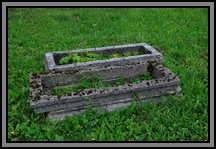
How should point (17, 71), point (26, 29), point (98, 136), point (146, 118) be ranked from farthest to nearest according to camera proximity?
point (26, 29) < point (17, 71) < point (146, 118) < point (98, 136)

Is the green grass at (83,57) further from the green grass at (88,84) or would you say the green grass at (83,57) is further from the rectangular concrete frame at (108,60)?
the green grass at (88,84)

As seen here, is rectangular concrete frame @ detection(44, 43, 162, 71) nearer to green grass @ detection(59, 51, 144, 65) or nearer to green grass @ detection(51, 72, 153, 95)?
green grass @ detection(59, 51, 144, 65)

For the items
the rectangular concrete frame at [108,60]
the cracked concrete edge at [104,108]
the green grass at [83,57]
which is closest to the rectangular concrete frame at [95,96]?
the cracked concrete edge at [104,108]

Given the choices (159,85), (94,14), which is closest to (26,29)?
(94,14)

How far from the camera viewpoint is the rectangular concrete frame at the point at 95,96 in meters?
3.88

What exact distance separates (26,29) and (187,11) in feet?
19.1

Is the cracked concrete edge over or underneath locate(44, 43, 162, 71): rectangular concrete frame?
underneath

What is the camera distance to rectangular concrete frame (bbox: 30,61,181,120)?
12.7ft

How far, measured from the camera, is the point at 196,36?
776cm

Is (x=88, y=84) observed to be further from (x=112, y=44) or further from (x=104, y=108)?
(x=112, y=44)

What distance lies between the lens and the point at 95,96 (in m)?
4.01

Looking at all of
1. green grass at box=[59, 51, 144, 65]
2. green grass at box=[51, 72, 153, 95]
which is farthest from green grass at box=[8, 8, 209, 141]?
green grass at box=[59, 51, 144, 65]

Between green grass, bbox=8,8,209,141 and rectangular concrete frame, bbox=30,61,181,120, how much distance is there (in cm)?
12

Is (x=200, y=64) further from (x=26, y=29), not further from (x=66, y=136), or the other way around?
(x=26, y=29)
